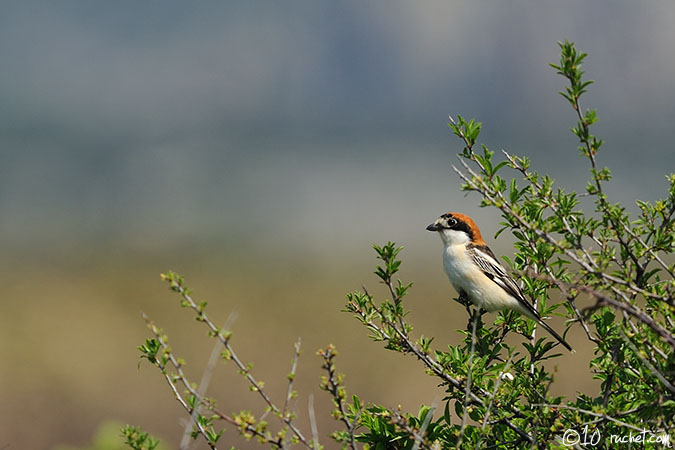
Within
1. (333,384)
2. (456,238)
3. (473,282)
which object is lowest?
(333,384)

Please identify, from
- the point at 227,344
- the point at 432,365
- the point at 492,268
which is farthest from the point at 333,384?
the point at 492,268

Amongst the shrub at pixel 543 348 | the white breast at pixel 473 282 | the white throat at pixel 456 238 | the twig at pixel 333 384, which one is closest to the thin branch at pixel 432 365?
the shrub at pixel 543 348

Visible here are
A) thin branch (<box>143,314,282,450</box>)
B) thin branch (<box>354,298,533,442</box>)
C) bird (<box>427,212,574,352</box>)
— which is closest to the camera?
thin branch (<box>143,314,282,450</box>)

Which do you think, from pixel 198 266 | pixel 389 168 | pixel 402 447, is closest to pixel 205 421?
pixel 402 447

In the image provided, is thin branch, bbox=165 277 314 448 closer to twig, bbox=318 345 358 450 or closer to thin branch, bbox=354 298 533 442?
twig, bbox=318 345 358 450

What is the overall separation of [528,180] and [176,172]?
15821 centimetres

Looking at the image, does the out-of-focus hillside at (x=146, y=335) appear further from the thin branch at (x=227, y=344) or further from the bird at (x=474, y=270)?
the thin branch at (x=227, y=344)

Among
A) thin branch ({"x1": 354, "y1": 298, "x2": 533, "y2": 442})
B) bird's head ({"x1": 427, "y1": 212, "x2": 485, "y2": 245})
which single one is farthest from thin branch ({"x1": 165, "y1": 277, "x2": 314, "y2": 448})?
Result: bird's head ({"x1": 427, "y1": 212, "x2": 485, "y2": 245})

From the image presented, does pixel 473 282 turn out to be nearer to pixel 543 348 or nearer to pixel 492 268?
pixel 492 268

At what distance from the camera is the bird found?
22.5 feet

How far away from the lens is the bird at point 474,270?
6.87 metres

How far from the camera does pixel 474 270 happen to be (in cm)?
740

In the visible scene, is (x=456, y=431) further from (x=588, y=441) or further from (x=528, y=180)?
(x=528, y=180)

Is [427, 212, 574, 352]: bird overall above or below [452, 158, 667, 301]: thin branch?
above
